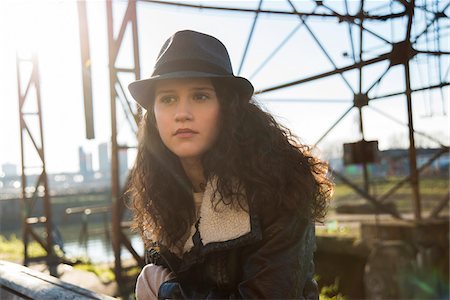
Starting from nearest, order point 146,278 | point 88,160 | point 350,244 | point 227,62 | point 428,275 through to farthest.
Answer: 1. point 227,62
2. point 146,278
3. point 428,275
4. point 350,244
5. point 88,160

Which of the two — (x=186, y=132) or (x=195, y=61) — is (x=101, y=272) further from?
(x=195, y=61)

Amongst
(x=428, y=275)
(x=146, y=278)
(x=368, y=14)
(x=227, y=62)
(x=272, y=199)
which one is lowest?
(x=428, y=275)

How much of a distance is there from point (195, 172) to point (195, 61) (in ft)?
1.37

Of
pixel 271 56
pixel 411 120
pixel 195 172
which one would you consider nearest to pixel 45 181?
pixel 271 56

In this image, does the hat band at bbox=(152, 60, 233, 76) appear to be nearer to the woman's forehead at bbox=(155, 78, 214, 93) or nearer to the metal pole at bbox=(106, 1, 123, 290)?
the woman's forehead at bbox=(155, 78, 214, 93)

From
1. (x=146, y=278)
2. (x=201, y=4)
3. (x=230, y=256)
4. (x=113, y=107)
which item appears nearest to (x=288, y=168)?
(x=230, y=256)

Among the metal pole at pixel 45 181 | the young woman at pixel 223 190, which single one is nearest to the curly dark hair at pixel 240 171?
the young woman at pixel 223 190

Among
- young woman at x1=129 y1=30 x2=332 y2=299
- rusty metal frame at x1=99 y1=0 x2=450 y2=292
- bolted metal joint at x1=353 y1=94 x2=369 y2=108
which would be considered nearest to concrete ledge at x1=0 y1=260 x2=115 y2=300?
young woman at x1=129 y1=30 x2=332 y2=299

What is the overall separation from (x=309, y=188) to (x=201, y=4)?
15.7 feet

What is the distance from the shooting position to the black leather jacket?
1.30 meters

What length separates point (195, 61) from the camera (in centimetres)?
150

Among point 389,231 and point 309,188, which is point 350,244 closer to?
point 389,231

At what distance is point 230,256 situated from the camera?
1429 mm

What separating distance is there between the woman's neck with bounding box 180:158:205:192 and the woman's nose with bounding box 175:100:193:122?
212 millimetres
